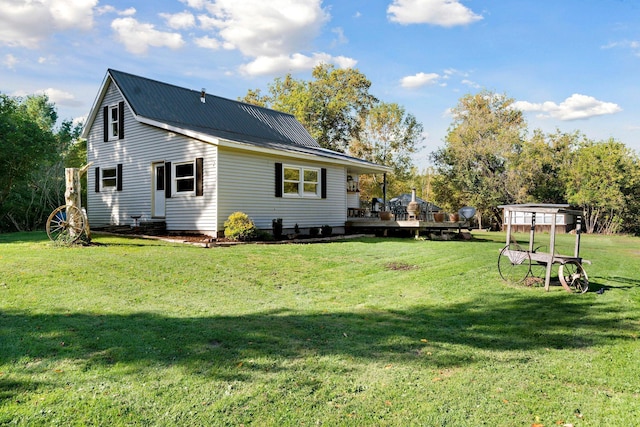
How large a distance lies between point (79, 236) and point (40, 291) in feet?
16.5

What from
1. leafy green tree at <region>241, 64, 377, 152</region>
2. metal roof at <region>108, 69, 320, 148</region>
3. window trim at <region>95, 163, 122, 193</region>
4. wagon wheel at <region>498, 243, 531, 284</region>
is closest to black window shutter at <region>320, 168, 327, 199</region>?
metal roof at <region>108, 69, 320, 148</region>

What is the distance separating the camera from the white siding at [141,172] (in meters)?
13.6

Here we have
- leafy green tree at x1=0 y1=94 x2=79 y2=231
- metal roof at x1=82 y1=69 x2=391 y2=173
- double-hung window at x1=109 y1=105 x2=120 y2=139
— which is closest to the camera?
metal roof at x1=82 y1=69 x2=391 y2=173

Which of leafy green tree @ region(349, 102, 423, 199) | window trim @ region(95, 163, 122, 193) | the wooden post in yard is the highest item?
leafy green tree @ region(349, 102, 423, 199)

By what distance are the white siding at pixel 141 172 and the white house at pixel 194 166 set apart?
32mm

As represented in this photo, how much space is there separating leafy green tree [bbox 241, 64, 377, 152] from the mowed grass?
87.2 feet

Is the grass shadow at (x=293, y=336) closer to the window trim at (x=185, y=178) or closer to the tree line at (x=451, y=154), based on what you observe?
the window trim at (x=185, y=178)

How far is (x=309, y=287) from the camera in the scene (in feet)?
23.6

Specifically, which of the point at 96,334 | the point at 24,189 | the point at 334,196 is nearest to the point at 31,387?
the point at 96,334

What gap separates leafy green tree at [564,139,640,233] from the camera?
25719 mm

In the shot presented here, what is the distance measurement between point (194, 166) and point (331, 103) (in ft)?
68.9

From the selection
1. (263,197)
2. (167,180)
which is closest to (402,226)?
(263,197)

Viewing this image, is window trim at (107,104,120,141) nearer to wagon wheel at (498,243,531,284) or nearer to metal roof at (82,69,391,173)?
metal roof at (82,69,391,173)

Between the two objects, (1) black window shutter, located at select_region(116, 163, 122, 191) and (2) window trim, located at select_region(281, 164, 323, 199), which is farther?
(1) black window shutter, located at select_region(116, 163, 122, 191)
